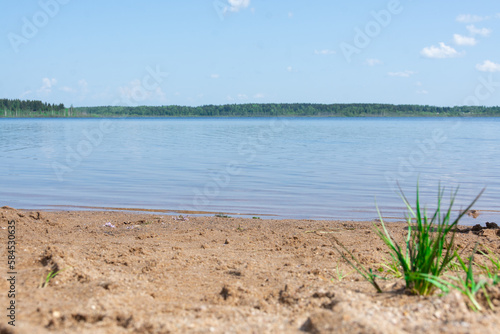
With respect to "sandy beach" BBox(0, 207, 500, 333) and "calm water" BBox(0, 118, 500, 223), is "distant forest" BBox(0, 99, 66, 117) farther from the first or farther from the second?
"sandy beach" BBox(0, 207, 500, 333)

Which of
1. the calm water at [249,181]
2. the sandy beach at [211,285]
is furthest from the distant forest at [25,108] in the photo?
the sandy beach at [211,285]

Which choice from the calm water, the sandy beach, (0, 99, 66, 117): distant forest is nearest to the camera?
the sandy beach

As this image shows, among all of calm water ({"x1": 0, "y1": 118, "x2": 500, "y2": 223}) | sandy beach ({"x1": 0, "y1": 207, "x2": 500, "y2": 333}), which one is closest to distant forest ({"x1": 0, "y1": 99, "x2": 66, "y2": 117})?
A: calm water ({"x1": 0, "y1": 118, "x2": 500, "y2": 223})

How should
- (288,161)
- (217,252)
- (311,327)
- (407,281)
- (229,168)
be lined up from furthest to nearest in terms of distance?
(288,161) < (229,168) < (217,252) < (407,281) < (311,327)

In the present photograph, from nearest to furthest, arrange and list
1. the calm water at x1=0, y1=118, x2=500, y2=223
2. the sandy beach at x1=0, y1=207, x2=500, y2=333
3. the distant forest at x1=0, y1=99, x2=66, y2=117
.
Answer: the sandy beach at x1=0, y1=207, x2=500, y2=333 → the calm water at x1=0, y1=118, x2=500, y2=223 → the distant forest at x1=0, y1=99, x2=66, y2=117

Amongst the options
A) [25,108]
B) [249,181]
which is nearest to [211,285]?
[249,181]

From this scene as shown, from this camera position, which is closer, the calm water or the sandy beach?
the sandy beach

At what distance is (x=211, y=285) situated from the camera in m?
4.64

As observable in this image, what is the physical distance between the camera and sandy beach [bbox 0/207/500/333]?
3211 millimetres

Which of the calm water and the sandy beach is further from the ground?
the sandy beach

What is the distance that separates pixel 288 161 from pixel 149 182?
8012 millimetres

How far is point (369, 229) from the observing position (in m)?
8.32

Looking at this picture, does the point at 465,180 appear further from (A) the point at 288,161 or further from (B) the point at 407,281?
(B) the point at 407,281

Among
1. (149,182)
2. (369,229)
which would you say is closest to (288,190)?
(149,182)
